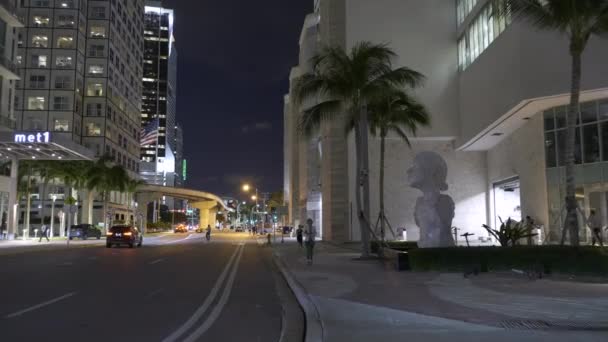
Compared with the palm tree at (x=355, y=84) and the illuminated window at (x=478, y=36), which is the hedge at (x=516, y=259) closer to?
the palm tree at (x=355, y=84)

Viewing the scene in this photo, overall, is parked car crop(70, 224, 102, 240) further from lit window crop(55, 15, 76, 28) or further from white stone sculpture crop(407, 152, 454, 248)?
white stone sculpture crop(407, 152, 454, 248)

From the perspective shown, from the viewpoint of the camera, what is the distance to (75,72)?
8300 centimetres

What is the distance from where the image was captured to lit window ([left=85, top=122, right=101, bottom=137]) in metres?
86.1

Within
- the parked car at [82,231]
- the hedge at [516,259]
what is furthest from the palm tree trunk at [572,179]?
the parked car at [82,231]

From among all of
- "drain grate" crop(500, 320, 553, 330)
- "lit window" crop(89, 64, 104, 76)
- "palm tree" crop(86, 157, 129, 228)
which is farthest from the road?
"lit window" crop(89, 64, 104, 76)

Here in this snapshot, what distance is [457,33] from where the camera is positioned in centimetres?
4259

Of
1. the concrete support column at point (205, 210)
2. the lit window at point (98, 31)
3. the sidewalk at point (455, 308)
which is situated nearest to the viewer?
the sidewalk at point (455, 308)

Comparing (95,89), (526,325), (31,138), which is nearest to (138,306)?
(526,325)

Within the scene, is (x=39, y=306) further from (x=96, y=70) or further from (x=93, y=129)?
(x=96, y=70)

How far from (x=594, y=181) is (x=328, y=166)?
22.1 metres

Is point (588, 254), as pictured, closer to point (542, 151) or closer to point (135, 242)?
point (542, 151)

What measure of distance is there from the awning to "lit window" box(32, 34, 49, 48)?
41.9 meters

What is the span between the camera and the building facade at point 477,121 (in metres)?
29.4

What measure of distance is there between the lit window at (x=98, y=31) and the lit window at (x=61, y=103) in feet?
41.2
